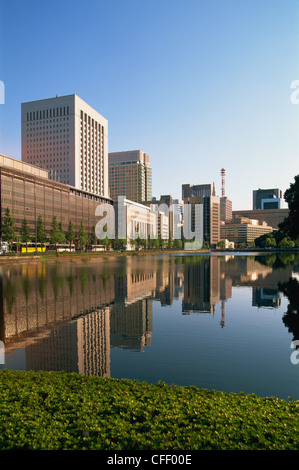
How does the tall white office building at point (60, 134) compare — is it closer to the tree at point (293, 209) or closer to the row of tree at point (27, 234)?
the row of tree at point (27, 234)

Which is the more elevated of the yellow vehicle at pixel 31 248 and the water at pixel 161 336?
the yellow vehicle at pixel 31 248

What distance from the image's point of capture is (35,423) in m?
7.31

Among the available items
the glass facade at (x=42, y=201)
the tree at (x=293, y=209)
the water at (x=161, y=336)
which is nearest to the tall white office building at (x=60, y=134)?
the glass facade at (x=42, y=201)

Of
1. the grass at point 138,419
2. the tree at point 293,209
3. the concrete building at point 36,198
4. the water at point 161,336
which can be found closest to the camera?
the grass at point 138,419

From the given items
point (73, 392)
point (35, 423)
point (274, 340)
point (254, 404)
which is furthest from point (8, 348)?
point (274, 340)

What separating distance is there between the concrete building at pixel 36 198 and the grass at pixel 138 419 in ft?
372

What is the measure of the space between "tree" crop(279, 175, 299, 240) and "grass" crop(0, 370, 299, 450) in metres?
33.1

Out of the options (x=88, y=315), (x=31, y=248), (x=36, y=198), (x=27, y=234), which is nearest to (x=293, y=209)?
(x=88, y=315)

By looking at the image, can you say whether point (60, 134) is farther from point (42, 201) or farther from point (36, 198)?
point (36, 198)

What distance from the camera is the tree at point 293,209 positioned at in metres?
38.5

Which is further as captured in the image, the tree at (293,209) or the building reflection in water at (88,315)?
the tree at (293,209)

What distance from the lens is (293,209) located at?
39812mm

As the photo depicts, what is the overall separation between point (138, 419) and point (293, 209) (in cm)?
3709
